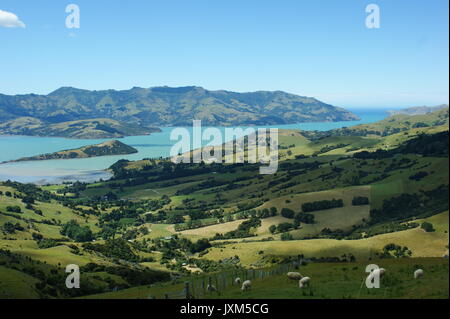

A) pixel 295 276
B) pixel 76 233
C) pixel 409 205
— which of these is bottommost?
pixel 76 233

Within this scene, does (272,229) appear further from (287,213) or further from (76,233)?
(76,233)

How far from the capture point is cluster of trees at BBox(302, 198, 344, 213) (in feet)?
607

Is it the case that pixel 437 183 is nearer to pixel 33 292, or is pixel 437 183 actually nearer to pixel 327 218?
pixel 327 218

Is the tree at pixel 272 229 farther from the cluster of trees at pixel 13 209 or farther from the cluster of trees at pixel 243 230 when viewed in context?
the cluster of trees at pixel 13 209

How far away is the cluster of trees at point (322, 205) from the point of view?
185m

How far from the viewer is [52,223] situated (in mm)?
196625

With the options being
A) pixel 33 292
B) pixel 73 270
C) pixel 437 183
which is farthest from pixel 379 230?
pixel 33 292

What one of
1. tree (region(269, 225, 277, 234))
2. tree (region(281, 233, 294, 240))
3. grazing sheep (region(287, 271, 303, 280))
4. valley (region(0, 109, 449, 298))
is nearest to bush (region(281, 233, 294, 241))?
tree (region(281, 233, 294, 240))

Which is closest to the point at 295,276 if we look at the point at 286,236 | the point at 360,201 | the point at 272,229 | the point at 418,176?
the point at 286,236

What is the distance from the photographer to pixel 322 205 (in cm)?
18600

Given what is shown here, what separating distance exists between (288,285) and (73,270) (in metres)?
54.9

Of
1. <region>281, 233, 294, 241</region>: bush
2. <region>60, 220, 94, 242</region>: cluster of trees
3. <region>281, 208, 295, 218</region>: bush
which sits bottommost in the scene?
<region>60, 220, 94, 242</region>: cluster of trees

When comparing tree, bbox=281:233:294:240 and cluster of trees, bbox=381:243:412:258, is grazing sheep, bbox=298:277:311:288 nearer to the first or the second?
cluster of trees, bbox=381:243:412:258

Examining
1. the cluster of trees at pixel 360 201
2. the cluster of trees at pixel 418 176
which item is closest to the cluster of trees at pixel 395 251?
the cluster of trees at pixel 360 201
